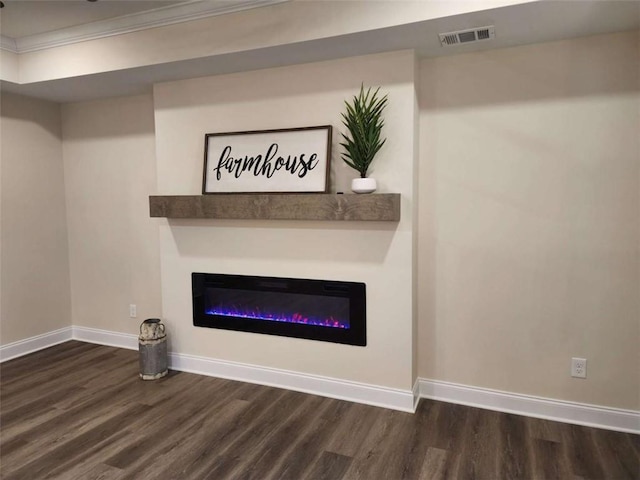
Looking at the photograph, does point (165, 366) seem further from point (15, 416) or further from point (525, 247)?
point (525, 247)

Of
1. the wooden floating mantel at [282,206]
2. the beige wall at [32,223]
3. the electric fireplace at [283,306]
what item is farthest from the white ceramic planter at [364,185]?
the beige wall at [32,223]

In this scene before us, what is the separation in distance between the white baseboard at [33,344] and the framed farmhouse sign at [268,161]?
232cm

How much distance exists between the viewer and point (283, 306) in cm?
328

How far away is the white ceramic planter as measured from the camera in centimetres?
276

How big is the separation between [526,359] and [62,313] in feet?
13.6

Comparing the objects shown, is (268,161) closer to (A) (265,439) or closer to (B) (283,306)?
(B) (283,306)

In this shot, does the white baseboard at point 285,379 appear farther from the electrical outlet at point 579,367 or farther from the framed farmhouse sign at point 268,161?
the framed farmhouse sign at point 268,161

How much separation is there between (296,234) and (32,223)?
264cm

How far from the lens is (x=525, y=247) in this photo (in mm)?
2795

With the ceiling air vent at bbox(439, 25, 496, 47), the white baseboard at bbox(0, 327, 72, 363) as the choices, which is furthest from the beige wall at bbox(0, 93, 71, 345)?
the ceiling air vent at bbox(439, 25, 496, 47)

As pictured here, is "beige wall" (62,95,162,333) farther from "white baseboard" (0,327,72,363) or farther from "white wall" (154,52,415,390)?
"white wall" (154,52,415,390)

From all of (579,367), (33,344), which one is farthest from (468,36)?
(33,344)

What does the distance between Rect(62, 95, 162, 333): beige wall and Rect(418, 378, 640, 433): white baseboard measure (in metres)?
2.49

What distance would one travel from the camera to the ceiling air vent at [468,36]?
96.5 inches
